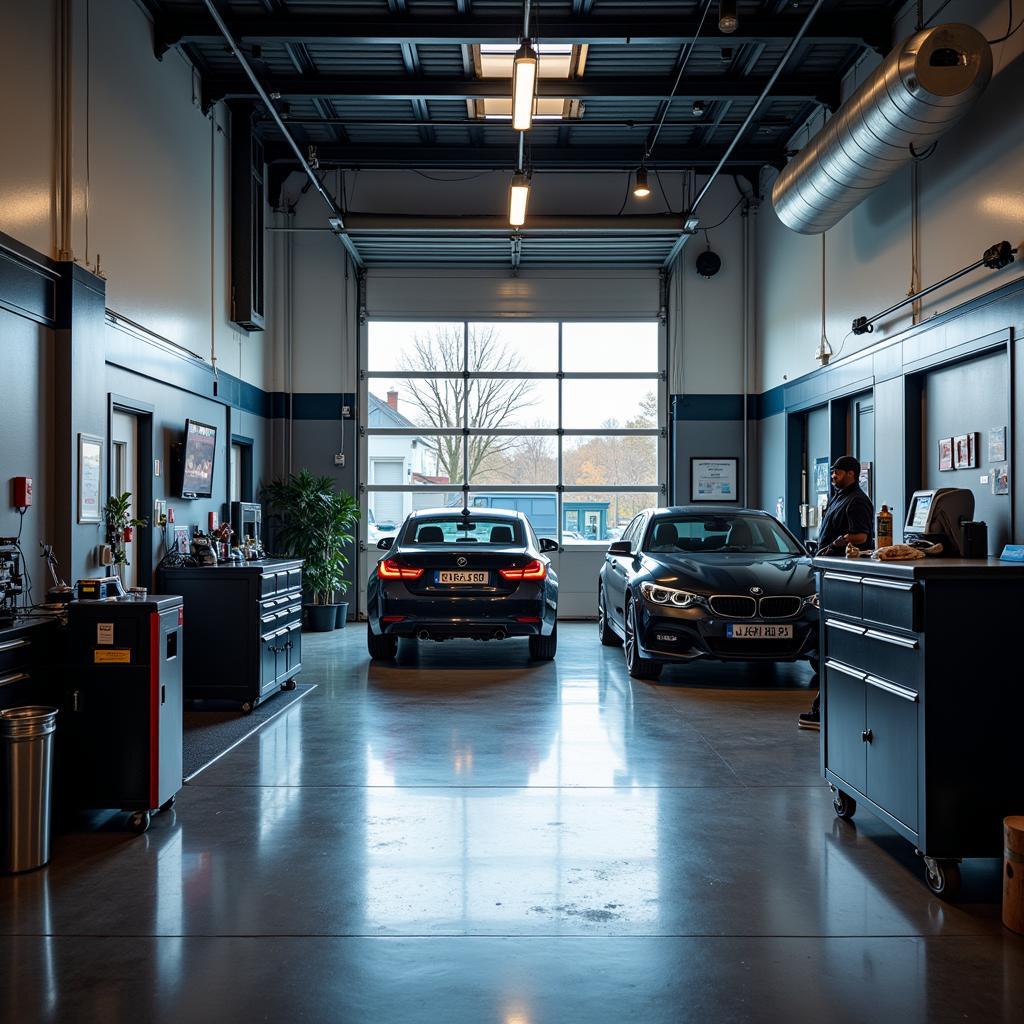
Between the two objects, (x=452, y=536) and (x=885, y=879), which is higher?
(x=452, y=536)

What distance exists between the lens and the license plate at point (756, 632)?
21.7 ft

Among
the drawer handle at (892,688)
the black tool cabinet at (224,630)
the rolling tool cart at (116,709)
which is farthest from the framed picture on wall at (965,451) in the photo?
the rolling tool cart at (116,709)

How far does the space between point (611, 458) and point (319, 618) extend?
455cm

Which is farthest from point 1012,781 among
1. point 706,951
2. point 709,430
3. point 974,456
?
point 709,430

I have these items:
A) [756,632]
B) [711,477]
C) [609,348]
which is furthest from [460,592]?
[609,348]

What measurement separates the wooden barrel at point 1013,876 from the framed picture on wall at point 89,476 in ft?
17.3

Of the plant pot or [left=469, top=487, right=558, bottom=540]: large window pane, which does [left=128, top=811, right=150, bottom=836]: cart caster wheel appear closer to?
the plant pot

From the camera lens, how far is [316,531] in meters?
11.1

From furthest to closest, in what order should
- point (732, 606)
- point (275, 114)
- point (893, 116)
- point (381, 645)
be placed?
1. point (275, 114)
2. point (381, 645)
3. point (732, 606)
4. point (893, 116)

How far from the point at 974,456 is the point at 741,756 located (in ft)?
10.2

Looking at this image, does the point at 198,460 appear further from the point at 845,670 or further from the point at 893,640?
→ the point at 893,640

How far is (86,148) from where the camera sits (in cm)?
620

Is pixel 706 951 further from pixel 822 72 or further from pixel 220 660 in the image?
pixel 822 72

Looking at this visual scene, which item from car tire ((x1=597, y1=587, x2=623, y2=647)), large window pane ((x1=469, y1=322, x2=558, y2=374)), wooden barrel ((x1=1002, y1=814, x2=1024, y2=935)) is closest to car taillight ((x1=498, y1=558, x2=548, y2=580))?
car tire ((x1=597, y1=587, x2=623, y2=647))
